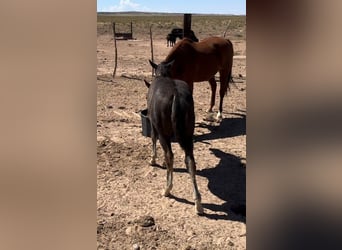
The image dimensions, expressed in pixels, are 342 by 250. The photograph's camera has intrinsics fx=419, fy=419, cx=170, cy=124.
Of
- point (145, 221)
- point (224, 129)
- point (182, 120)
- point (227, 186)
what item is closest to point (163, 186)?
point (227, 186)

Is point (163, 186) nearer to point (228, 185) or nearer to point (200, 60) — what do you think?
point (228, 185)

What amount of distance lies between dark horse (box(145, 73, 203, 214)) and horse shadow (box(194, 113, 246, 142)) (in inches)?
86.6

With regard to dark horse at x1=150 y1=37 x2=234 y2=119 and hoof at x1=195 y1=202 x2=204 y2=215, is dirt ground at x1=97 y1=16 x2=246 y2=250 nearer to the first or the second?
hoof at x1=195 y1=202 x2=204 y2=215

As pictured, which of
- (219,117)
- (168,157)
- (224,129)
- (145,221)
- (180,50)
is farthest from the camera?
(219,117)

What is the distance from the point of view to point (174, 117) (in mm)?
4195

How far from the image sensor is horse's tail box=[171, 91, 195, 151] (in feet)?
13.7

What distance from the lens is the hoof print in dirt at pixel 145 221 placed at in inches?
157

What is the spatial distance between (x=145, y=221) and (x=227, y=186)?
55.2 inches
